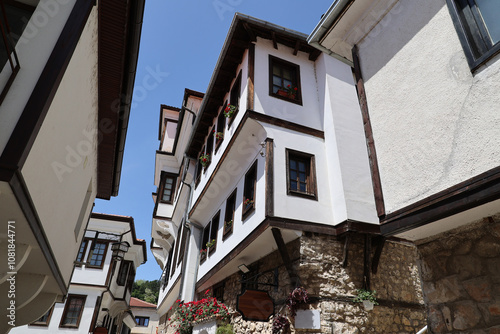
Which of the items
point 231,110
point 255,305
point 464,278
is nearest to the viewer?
point 464,278

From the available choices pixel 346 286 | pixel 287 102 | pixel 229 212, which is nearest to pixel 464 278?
pixel 346 286

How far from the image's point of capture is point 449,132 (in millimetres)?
2982

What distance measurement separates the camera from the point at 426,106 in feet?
10.8

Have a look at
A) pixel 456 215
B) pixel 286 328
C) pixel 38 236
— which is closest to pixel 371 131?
pixel 456 215

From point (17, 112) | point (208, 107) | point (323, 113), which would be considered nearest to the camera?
point (17, 112)

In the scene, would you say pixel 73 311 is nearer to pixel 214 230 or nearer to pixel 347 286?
pixel 214 230

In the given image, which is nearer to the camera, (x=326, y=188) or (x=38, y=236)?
(x=38, y=236)

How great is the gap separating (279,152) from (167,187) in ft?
43.7

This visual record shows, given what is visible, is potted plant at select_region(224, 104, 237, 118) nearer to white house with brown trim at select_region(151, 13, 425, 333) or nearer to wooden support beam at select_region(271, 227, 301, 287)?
white house with brown trim at select_region(151, 13, 425, 333)

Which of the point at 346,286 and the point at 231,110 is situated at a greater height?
the point at 231,110

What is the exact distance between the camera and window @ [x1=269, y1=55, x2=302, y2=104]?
29.8 ft

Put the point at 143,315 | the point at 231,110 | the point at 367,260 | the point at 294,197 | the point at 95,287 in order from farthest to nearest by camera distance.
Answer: the point at 143,315
the point at 95,287
the point at 231,110
the point at 294,197
the point at 367,260

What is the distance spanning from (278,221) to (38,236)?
15.3ft

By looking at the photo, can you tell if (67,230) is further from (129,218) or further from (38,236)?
(129,218)
